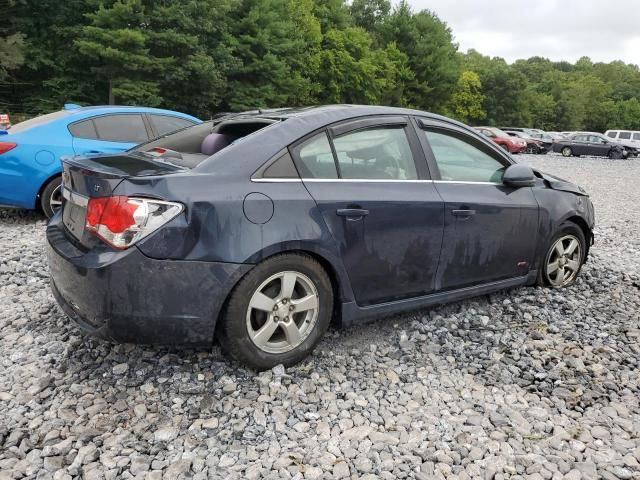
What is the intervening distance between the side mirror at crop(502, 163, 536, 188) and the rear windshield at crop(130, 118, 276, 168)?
6.07 ft

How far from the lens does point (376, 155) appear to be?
3520 millimetres

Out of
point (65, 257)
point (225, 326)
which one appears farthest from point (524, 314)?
point (65, 257)

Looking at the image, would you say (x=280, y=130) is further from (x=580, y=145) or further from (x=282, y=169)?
(x=580, y=145)

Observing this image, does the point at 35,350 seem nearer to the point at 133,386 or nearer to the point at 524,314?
the point at 133,386

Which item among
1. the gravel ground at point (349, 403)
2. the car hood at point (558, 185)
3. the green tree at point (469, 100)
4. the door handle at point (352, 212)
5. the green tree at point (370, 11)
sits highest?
the green tree at point (370, 11)

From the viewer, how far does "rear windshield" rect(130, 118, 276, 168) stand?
10.7ft

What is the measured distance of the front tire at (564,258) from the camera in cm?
463

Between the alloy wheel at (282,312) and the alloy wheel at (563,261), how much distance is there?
8.04ft

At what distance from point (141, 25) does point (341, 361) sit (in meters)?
32.1

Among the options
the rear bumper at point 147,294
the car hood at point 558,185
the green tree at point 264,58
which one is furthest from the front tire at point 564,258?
the green tree at point 264,58

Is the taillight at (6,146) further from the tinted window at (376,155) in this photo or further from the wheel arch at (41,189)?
the tinted window at (376,155)

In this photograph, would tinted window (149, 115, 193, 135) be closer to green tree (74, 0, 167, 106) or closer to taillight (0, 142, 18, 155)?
taillight (0, 142, 18, 155)

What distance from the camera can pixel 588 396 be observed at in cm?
311

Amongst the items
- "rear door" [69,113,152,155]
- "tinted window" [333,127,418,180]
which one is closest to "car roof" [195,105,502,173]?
"tinted window" [333,127,418,180]
